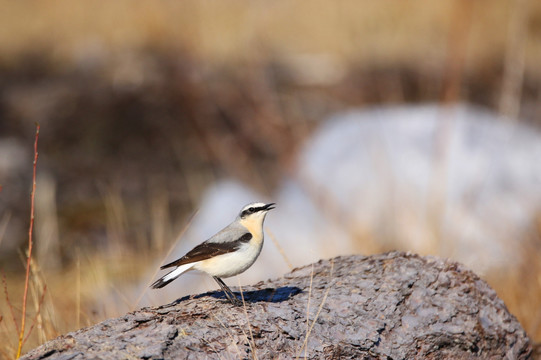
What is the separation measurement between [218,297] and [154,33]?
1197 centimetres

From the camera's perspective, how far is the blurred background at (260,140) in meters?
6.29

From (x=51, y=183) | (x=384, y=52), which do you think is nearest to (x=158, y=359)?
(x=51, y=183)

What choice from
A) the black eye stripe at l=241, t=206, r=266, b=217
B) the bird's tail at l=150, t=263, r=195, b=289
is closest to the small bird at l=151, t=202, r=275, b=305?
the bird's tail at l=150, t=263, r=195, b=289

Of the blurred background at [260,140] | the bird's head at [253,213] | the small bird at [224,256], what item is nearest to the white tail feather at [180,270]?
the small bird at [224,256]

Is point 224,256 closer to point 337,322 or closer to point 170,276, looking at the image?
point 170,276

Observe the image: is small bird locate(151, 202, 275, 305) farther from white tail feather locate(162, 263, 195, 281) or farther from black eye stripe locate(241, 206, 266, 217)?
black eye stripe locate(241, 206, 266, 217)

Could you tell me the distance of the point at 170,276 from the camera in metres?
3.45

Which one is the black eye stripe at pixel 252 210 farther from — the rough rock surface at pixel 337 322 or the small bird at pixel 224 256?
the rough rock surface at pixel 337 322

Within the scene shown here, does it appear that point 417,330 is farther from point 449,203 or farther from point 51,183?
point 51,183

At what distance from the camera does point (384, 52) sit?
1491 centimetres

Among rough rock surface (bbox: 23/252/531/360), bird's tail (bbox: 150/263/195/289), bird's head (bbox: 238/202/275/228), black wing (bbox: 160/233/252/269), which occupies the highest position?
bird's head (bbox: 238/202/275/228)

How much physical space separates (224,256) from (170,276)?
0.28 metres

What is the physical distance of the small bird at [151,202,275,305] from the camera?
3445 millimetres

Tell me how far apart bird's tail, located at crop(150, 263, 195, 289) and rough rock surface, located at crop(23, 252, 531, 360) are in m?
0.16
